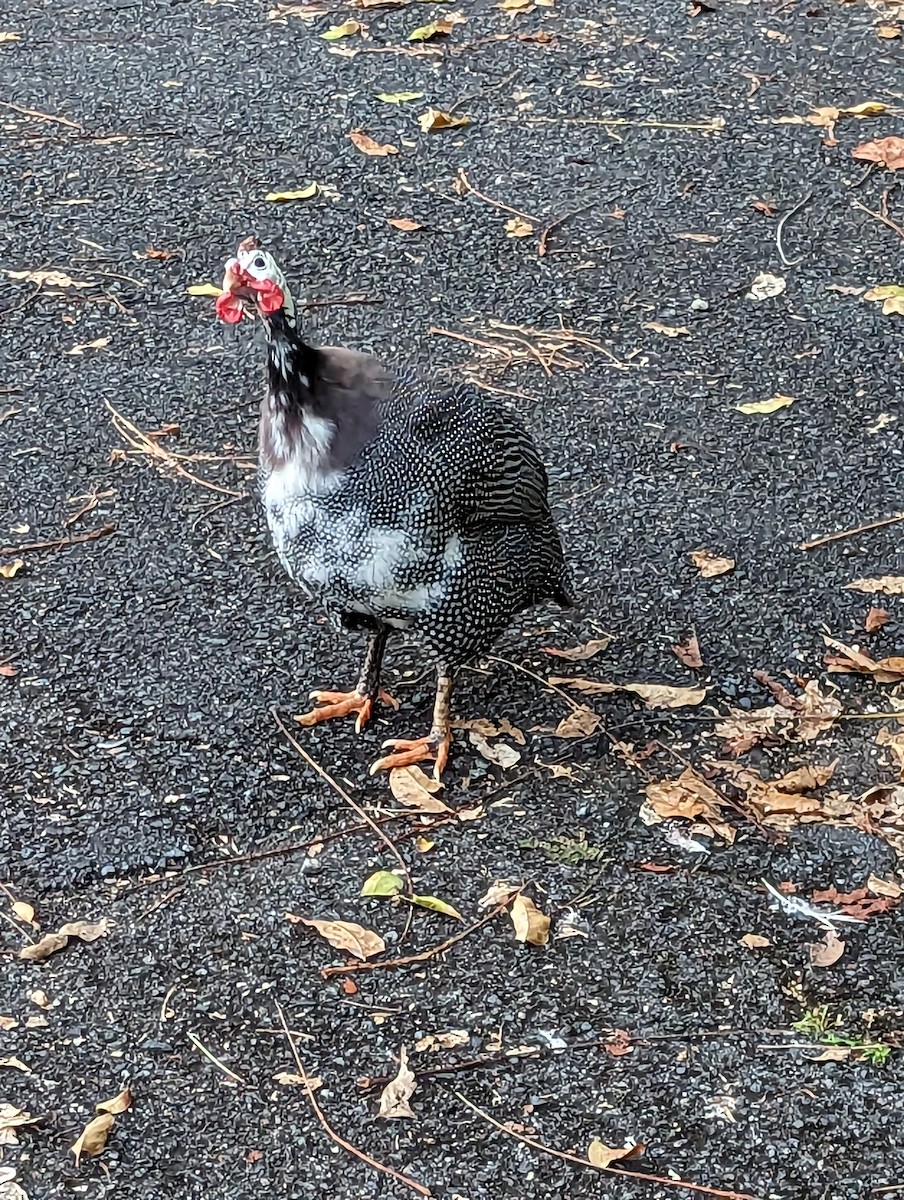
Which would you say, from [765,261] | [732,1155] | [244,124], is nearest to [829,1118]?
[732,1155]

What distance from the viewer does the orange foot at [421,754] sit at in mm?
3664

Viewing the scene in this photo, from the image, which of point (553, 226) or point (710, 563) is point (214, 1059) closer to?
point (710, 563)

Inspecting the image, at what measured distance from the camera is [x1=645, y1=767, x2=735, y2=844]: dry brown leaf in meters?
3.52

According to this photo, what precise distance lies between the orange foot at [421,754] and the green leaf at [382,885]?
0.33 meters

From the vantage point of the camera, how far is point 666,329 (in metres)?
5.24

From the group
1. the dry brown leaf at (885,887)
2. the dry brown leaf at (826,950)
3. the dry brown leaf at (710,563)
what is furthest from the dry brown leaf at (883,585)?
the dry brown leaf at (826,950)

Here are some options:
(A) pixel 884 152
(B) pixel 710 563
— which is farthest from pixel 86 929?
(A) pixel 884 152

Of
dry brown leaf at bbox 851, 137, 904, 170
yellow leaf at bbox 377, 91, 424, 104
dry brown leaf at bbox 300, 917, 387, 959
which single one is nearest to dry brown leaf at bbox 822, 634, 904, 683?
dry brown leaf at bbox 300, 917, 387, 959

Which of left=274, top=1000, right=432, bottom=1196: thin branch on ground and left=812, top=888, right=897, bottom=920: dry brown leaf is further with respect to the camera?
left=812, top=888, right=897, bottom=920: dry brown leaf

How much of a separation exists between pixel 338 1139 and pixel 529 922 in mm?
619

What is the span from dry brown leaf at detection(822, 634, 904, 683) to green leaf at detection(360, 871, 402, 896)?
1.25 meters

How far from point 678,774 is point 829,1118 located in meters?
0.94

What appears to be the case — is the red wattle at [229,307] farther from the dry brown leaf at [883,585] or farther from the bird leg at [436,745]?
the dry brown leaf at [883,585]

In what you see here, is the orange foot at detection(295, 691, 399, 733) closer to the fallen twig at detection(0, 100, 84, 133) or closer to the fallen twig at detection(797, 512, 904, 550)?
the fallen twig at detection(797, 512, 904, 550)
